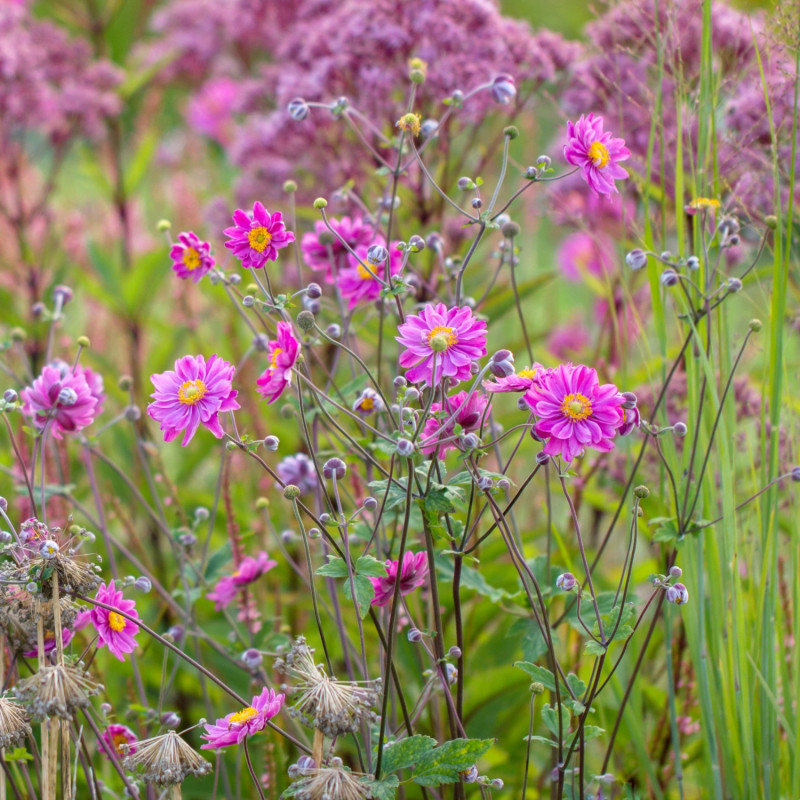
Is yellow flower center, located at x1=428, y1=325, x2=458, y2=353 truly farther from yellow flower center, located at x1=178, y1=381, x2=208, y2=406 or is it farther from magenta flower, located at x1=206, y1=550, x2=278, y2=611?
magenta flower, located at x1=206, y1=550, x2=278, y2=611

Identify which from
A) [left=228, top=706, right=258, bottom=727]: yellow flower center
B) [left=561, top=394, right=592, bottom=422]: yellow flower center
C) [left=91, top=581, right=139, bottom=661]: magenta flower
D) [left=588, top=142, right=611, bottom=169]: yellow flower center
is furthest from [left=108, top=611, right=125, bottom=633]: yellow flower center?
[left=588, top=142, right=611, bottom=169]: yellow flower center

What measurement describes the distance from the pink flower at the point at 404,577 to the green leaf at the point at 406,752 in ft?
0.31

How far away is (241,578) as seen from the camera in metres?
0.69

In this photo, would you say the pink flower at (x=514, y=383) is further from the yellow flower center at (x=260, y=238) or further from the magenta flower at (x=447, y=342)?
the yellow flower center at (x=260, y=238)

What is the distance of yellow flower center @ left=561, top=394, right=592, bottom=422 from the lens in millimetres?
467

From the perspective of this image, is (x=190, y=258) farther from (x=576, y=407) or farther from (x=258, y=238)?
(x=576, y=407)

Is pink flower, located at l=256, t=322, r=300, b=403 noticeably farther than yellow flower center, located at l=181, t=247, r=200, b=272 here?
No

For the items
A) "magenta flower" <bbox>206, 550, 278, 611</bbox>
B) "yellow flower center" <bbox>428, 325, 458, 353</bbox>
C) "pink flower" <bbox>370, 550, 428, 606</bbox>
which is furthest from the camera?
"magenta flower" <bbox>206, 550, 278, 611</bbox>

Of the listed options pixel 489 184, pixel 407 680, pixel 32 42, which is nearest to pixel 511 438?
pixel 407 680

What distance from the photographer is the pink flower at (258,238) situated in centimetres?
54

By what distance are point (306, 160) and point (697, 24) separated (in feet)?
1.68

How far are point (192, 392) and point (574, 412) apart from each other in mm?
222

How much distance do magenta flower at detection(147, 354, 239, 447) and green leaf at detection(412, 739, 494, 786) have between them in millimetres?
230

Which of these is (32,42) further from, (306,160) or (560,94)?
(560,94)
